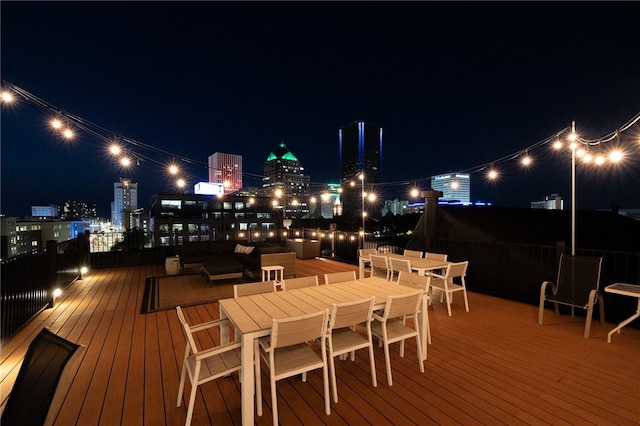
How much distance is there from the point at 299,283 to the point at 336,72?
21.2 metres

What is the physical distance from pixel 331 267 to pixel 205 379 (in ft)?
20.5

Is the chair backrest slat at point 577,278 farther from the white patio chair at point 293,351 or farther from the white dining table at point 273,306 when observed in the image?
the white patio chair at point 293,351

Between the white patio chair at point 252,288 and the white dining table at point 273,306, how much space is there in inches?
4.8

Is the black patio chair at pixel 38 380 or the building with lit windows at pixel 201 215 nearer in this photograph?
the black patio chair at pixel 38 380

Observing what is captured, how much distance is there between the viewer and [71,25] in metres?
7.51

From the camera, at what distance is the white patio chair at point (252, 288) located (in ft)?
9.09

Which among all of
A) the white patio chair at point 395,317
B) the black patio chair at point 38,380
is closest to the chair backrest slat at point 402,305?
the white patio chair at point 395,317

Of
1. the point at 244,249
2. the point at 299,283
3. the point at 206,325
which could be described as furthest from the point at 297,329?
the point at 244,249

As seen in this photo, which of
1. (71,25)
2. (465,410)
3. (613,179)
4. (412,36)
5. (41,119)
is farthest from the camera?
(613,179)

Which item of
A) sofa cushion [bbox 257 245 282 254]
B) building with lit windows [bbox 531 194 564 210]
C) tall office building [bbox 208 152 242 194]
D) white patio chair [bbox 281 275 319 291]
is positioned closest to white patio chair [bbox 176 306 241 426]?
white patio chair [bbox 281 275 319 291]

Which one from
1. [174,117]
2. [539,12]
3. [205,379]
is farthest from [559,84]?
[174,117]

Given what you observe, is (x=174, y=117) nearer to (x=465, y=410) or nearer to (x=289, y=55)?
(x=289, y=55)

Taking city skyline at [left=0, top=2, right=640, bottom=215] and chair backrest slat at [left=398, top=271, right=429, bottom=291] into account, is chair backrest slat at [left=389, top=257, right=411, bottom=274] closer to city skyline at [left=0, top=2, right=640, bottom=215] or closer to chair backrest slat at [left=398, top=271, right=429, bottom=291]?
chair backrest slat at [left=398, top=271, right=429, bottom=291]

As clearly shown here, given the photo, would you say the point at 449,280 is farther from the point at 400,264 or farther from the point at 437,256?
the point at 400,264
